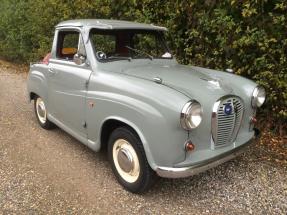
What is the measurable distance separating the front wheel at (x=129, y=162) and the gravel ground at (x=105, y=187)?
14 cm

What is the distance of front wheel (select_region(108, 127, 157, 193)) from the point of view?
3389mm

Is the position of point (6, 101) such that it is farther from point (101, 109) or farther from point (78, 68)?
point (101, 109)

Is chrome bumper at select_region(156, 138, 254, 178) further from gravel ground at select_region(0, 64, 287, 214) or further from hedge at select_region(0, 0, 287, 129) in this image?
hedge at select_region(0, 0, 287, 129)

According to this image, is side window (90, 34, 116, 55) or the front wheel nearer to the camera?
the front wheel

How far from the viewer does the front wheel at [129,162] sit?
133 inches

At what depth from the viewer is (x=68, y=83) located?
4.35 metres

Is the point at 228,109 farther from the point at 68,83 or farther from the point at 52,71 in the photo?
the point at 52,71

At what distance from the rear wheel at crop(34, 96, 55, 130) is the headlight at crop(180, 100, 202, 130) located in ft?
9.82

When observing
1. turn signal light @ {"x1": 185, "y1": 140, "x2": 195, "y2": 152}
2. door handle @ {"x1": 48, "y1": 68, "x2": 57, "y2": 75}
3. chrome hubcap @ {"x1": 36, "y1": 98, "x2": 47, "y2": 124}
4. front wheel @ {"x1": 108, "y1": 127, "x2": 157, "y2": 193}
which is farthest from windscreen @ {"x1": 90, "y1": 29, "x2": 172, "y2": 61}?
chrome hubcap @ {"x1": 36, "y1": 98, "x2": 47, "y2": 124}

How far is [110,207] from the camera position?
11.3 feet

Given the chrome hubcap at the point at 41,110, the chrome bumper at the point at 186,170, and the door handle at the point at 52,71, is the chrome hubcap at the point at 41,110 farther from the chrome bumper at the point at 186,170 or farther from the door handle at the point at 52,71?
the chrome bumper at the point at 186,170

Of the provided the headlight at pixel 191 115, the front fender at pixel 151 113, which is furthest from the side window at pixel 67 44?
the headlight at pixel 191 115

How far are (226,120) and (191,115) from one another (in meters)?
0.58

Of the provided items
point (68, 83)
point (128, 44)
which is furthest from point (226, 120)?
point (68, 83)
